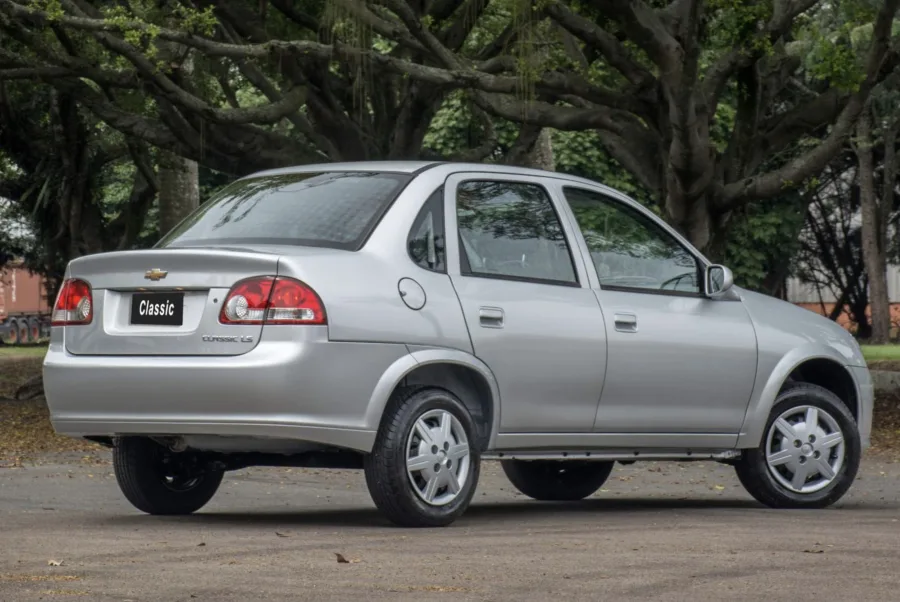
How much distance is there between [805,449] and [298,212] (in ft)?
10.6

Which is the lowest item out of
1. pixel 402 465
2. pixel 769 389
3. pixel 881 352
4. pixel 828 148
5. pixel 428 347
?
pixel 881 352

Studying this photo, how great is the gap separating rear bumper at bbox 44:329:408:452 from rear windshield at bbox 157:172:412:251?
59 cm

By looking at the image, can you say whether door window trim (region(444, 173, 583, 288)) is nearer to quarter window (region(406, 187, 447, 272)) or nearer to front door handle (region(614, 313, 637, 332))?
quarter window (region(406, 187, 447, 272))

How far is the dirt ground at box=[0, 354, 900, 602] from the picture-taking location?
20.1ft

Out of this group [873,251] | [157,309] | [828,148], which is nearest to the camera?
[157,309]

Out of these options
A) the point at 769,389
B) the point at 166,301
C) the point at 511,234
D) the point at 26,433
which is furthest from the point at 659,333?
the point at 26,433

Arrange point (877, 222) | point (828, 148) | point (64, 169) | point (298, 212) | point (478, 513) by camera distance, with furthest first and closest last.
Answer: point (877, 222), point (64, 169), point (828, 148), point (478, 513), point (298, 212)

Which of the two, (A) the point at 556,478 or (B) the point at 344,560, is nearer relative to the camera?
(B) the point at 344,560

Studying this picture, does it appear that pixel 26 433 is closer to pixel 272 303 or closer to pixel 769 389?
pixel 769 389

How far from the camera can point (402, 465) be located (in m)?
8.32

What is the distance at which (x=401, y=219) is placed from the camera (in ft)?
28.4

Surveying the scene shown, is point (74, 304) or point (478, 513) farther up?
point (74, 304)

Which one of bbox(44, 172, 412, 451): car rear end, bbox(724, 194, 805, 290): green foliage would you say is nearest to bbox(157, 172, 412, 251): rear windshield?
bbox(44, 172, 412, 451): car rear end

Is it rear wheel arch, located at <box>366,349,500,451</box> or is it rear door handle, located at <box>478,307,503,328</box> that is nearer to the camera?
rear wheel arch, located at <box>366,349,500,451</box>
